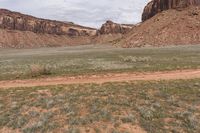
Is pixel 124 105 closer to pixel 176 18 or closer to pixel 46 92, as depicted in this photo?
pixel 46 92

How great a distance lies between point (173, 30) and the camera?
103 meters

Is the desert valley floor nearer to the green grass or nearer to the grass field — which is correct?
→ the green grass

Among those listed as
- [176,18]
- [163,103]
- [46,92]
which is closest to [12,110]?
[46,92]

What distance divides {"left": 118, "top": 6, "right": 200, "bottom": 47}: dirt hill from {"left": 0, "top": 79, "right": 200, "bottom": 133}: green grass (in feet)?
255

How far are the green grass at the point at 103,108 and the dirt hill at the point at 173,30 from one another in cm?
7785

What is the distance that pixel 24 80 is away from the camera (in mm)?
22797

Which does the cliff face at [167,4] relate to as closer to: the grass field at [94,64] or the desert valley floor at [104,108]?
the grass field at [94,64]

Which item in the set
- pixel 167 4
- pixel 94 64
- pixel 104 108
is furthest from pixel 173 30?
pixel 104 108

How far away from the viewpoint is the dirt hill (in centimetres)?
9631

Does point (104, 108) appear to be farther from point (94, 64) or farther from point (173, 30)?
point (173, 30)

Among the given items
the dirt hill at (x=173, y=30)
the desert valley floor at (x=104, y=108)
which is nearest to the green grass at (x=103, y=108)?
the desert valley floor at (x=104, y=108)

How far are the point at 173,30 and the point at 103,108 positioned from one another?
94.6m

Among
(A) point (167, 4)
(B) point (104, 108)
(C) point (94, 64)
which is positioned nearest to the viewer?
(B) point (104, 108)

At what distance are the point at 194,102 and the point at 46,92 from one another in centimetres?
810
